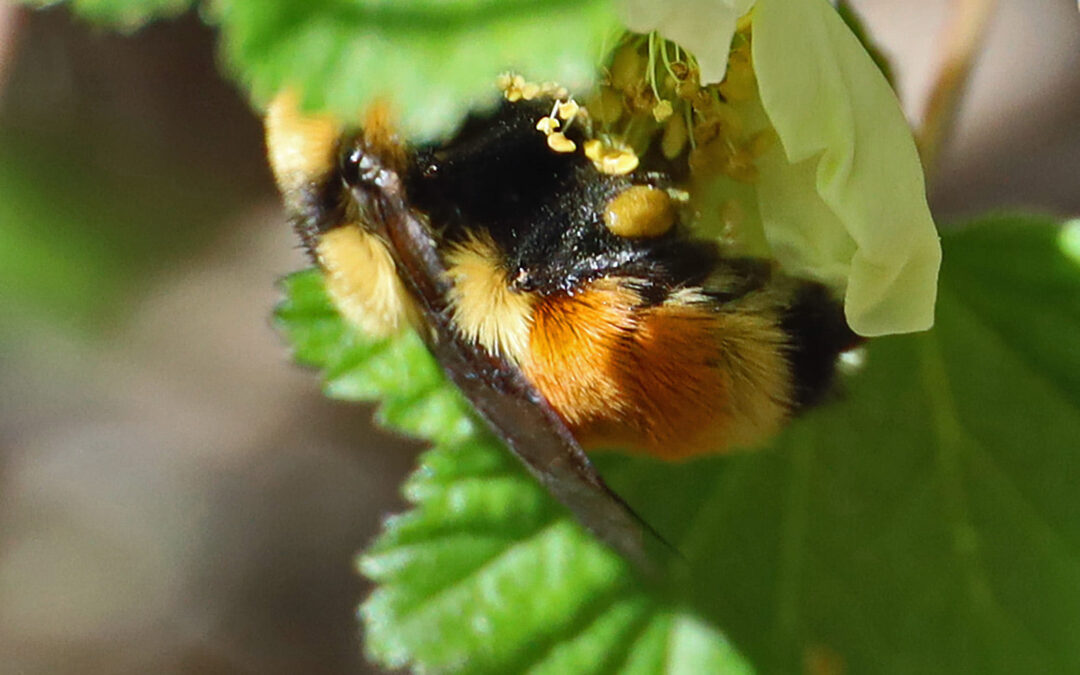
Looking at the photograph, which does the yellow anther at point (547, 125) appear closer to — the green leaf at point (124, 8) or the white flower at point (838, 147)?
the white flower at point (838, 147)

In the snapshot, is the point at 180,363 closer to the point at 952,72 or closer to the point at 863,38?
the point at 952,72

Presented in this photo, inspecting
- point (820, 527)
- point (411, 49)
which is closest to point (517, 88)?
point (411, 49)

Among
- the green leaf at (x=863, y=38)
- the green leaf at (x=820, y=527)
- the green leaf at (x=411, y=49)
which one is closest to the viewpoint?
the green leaf at (x=411, y=49)

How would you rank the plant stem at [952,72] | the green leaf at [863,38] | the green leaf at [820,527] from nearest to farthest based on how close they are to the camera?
1. the green leaf at [863,38]
2. the green leaf at [820,527]
3. the plant stem at [952,72]

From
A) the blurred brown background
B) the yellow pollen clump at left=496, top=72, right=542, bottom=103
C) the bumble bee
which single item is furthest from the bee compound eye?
the blurred brown background

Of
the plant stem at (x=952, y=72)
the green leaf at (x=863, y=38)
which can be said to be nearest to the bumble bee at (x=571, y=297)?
the green leaf at (x=863, y=38)

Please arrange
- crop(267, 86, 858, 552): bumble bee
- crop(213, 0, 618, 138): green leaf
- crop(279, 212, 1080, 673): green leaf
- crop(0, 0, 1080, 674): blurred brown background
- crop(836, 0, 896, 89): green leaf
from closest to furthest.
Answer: crop(213, 0, 618, 138): green leaf
crop(267, 86, 858, 552): bumble bee
crop(836, 0, 896, 89): green leaf
crop(279, 212, 1080, 673): green leaf
crop(0, 0, 1080, 674): blurred brown background

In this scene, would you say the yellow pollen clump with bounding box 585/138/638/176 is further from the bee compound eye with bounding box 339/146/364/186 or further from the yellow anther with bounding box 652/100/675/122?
the bee compound eye with bounding box 339/146/364/186
